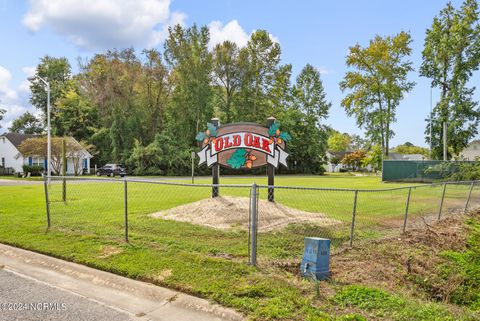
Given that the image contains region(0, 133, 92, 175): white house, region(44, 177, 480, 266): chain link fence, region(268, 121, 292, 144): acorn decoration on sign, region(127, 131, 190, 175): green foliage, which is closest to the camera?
region(44, 177, 480, 266): chain link fence

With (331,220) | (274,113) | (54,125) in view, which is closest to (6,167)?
(54,125)

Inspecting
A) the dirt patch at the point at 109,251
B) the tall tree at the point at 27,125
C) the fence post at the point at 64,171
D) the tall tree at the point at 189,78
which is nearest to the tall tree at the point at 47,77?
the tall tree at the point at 27,125

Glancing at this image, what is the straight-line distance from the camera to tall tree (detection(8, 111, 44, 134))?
196 ft

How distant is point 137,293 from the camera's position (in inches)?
195

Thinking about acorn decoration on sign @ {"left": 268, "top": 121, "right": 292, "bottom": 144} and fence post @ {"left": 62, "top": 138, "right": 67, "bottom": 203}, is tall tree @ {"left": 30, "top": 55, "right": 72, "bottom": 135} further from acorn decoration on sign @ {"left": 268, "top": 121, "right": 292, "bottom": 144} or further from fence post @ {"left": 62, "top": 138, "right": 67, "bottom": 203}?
acorn decoration on sign @ {"left": 268, "top": 121, "right": 292, "bottom": 144}

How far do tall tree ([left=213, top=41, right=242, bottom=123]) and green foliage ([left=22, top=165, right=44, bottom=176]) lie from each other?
22529mm

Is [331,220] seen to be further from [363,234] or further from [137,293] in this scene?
[137,293]

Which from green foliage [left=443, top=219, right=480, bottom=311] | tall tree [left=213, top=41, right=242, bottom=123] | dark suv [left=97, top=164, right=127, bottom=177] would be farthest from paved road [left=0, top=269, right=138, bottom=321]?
tall tree [left=213, top=41, right=242, bottom=123]

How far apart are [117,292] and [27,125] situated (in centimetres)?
6518

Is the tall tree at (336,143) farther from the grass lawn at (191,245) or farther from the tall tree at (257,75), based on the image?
the grass lawn at (191,245)

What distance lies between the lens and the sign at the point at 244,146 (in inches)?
432

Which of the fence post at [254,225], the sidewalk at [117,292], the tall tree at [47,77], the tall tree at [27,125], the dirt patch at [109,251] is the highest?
the tall tree at [47,77]

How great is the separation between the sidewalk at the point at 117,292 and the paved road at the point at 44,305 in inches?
2.6

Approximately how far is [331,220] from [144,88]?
125 ft
